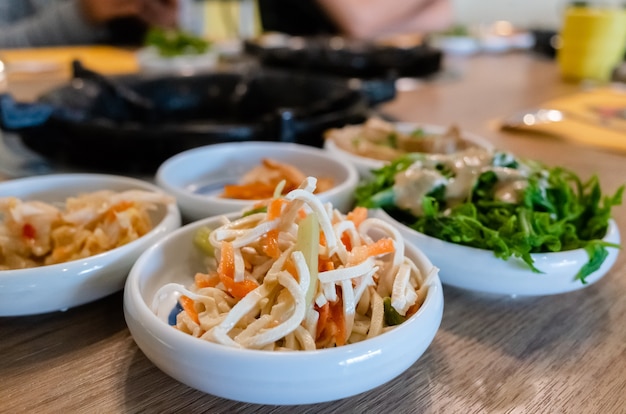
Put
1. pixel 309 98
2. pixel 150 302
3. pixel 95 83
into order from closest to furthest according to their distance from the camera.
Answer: pixel 150 302, pixel 95 83, pixel 309 98

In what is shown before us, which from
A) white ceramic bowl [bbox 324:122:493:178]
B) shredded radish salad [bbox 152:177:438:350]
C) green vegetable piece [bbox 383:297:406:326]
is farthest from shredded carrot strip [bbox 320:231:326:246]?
white ceramic bowl [bbox 324:122:493:178]

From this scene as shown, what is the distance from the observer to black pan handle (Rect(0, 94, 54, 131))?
1.08 meters

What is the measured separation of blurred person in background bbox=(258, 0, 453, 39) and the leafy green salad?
2639 mm

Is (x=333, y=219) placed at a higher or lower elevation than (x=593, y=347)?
higher

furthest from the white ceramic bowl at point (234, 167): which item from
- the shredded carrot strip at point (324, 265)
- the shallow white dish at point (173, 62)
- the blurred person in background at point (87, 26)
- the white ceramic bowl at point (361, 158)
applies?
the blurred person in background at point (87, 26)

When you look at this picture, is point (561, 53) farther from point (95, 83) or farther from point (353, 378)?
point (353, 378)

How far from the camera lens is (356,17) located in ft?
11.0

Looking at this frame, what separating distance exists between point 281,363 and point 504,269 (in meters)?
0.36

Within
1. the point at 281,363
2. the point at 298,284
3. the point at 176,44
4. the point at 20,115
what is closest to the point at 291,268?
the point at 298,284

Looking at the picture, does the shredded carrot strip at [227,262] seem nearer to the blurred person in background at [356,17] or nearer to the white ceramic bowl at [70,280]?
the white ceramic bowl at [70,280]

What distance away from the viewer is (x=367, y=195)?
882 millimetres

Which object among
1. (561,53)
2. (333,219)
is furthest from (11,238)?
(561,53)

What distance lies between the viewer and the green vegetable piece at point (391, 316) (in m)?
0.60

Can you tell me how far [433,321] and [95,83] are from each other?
1.16 meters
